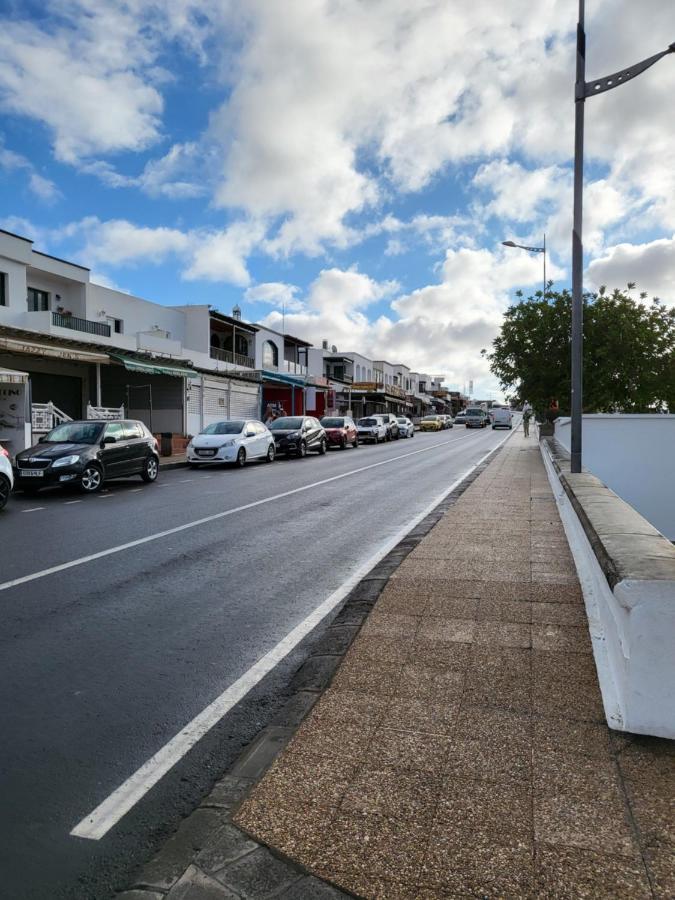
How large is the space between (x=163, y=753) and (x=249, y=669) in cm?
115

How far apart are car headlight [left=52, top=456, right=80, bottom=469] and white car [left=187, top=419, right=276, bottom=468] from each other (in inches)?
266

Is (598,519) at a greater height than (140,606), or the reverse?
(598,519)

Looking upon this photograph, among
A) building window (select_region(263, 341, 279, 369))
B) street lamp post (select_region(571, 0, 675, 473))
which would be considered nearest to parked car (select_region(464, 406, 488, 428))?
building window (select_region(263, 341, 279, 369))

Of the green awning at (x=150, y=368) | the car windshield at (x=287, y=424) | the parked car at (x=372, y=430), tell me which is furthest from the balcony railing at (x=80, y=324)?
the parked car at (x=372, y=430)

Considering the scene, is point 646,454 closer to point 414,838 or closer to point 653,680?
point 653,680

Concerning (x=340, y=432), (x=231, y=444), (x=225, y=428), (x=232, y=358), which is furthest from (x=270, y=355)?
(x=231, y=444)

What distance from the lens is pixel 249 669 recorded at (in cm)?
445

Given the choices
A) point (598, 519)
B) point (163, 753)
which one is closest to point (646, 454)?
point (598, 519)

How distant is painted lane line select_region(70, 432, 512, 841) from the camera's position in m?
2.79

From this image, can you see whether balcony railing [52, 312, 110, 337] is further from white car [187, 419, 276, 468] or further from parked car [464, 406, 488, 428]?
parked car [464, 406, 488, 428]

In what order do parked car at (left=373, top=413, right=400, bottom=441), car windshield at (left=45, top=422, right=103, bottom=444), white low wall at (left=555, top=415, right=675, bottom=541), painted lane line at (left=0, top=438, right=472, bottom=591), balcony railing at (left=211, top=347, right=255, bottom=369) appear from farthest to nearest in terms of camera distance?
parked car at (left=373, top=413, right=400, bottom=441) < balcony railing at (left=211, top=347, right=255, bottom=369) < car windshield at (left=45, top=422, right=103, bottom=444) < white low wall at (left=555, top=415, right=675, bottom=541) < painted lane line at (left=0, top=438, right=472, bottom=591)

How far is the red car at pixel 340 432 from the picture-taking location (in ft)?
107

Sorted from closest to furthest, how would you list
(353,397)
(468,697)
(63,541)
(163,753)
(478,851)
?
(478,851) → (163,753) → (468,697) → (63,541) → (353,397)

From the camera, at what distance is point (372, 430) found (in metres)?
39.6
